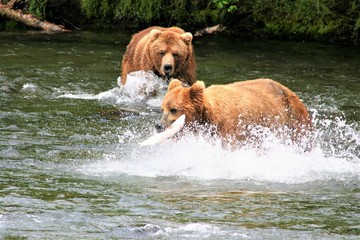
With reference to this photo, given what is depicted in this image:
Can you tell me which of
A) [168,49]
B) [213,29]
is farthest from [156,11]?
[168,49]

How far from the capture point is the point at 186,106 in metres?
9.18

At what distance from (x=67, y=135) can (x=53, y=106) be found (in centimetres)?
216

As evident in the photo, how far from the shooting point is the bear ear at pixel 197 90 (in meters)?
9.13

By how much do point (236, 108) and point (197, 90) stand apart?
0.55 metres

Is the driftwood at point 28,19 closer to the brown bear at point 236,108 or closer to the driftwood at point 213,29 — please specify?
the driftwood at point 213,29

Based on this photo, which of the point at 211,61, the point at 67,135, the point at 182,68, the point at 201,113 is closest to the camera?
the point at 201,113

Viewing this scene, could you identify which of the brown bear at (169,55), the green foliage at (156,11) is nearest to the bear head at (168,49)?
the brown bear at (169,55)

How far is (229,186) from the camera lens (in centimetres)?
860

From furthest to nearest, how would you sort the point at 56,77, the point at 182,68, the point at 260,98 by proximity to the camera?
the point at 56,77
the point at 182,68
the point at 260,98

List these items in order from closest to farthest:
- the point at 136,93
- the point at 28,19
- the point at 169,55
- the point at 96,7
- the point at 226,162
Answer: the point at 226,162
the point at 169,55
the point at 136,93
the point at 28,19
the point at 96,7

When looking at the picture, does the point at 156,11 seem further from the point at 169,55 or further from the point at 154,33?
the point at 169,55

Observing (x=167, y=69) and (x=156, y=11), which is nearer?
(x=167, y=69)

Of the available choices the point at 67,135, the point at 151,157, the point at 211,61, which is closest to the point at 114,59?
the point at 211,61

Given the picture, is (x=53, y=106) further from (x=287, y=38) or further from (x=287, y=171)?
(x=287, y=38)
